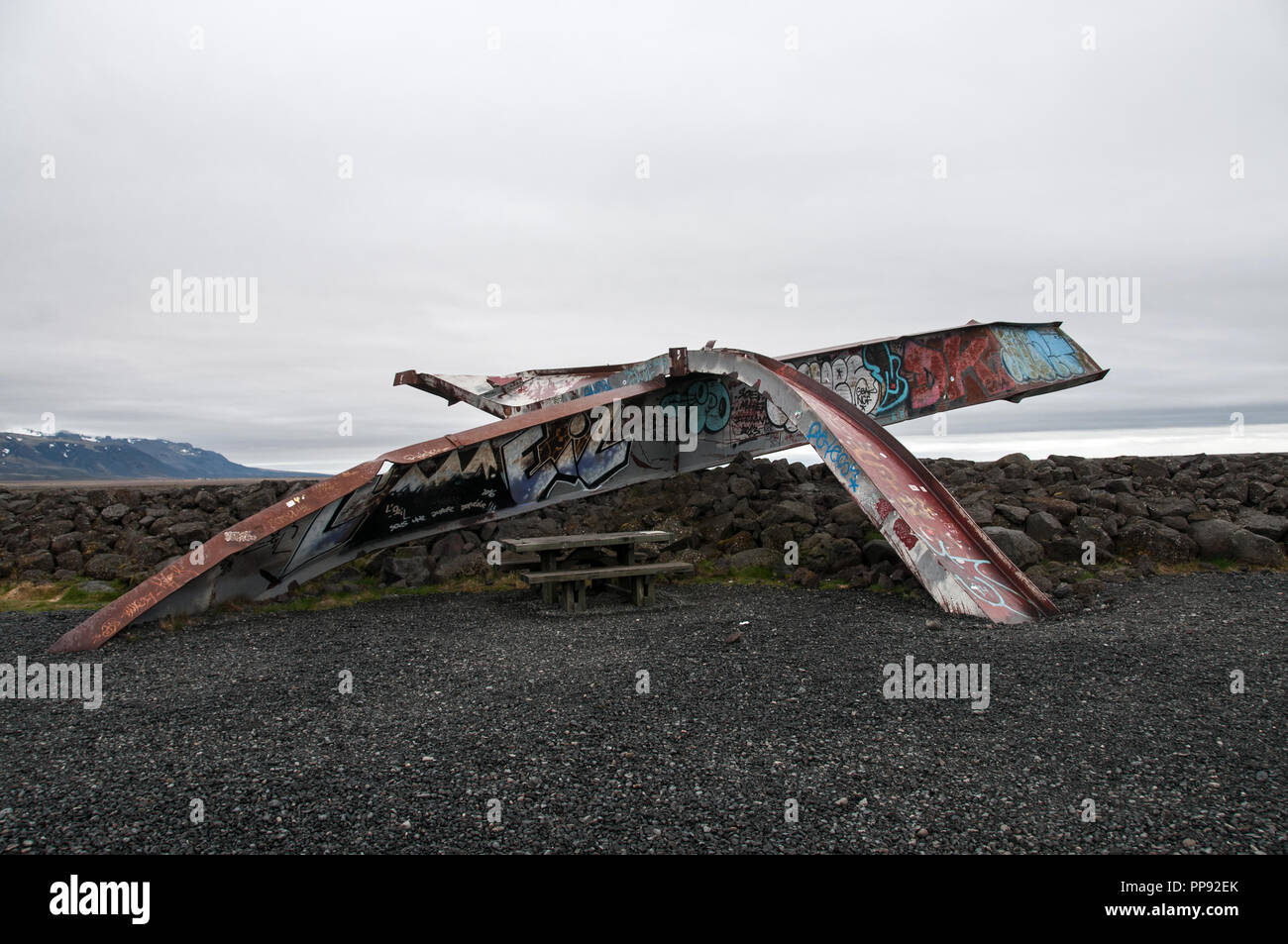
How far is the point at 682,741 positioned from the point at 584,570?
4575 mm

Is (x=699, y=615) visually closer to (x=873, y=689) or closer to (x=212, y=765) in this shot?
(x=873, y=689)

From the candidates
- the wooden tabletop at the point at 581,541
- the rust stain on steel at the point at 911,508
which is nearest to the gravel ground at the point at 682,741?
the rust stain on steel at the point at 911,508

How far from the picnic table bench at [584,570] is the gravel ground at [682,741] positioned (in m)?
1.20

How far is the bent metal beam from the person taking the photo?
852 cm

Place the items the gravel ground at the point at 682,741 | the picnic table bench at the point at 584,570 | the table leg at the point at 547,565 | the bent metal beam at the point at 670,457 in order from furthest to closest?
the table leg at the point at 547,565 < the picnic table bench at the point at 584,570 < the bent metal beam at the point at 670,457 < the gravel ground at the point at 682,741

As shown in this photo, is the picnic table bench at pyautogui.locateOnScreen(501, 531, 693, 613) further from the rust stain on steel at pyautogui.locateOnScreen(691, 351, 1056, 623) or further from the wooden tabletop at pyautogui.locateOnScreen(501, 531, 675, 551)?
the rust stain on steel at pyautogui.locateOnScreen(691, 351, 1056, 623)

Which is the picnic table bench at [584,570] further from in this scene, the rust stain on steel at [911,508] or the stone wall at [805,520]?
the rust stain on steel at [911,508]

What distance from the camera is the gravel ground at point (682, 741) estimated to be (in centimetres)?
401

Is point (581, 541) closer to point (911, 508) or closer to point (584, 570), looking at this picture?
point (584, 570)

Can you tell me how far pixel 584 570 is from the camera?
31.2 feet

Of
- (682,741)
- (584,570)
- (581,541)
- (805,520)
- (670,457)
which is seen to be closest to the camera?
(682,741)

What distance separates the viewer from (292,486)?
13.0 metres

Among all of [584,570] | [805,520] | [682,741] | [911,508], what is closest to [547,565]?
[584,570]

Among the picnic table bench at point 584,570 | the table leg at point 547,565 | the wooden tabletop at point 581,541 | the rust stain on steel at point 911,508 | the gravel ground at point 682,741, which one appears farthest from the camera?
the table leg at point 547,565
